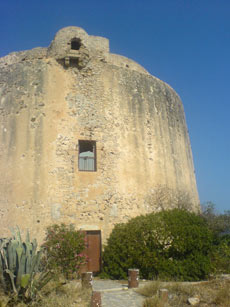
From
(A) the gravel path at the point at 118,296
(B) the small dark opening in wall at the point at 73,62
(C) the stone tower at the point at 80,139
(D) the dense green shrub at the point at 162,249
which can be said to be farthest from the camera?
(B) the small dark opening in wall at the point at 73,62

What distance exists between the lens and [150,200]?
466 inches

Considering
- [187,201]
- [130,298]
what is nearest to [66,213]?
[130,298]

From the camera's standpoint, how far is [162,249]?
9531mm

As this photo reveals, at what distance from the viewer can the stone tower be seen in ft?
35.0

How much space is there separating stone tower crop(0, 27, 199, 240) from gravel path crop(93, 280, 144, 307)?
244cm

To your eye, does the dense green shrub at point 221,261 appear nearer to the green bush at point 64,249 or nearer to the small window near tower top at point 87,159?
the green bush at point 64,249

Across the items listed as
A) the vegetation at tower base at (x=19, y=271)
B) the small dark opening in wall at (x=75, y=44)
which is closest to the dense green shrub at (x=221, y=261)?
the vegetation at tower base at (x=19, y=271)

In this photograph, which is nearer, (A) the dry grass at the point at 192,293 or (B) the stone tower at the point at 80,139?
(A) the dry grass at the point at 192,293

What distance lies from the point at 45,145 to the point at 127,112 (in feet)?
12.2

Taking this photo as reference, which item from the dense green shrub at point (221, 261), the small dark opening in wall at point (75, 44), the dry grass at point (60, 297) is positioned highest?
the small dark opening in wall at point (75, 44)

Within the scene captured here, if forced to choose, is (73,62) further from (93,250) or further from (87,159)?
(93,250)

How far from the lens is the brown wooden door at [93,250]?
10.5 m

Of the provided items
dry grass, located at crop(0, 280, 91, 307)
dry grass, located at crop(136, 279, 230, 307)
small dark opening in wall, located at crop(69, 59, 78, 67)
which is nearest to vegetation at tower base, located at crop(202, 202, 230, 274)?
dry grass, located at crop(136, 279, 230, 307)

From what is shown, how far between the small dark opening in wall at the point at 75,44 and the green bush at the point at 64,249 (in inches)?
297
